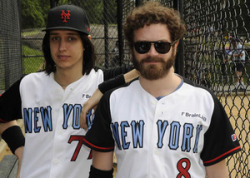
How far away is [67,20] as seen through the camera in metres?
1.98

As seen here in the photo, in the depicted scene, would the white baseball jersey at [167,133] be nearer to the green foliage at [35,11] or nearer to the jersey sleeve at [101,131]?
the jersey sleeve at [101,131]

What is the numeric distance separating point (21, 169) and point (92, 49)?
0.97m

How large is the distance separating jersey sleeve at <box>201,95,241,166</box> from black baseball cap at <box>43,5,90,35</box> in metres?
1.02

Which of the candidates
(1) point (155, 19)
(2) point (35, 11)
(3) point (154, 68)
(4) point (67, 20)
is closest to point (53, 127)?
(4) point (67, 20)

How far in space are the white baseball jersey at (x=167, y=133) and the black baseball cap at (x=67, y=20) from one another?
2.07ft

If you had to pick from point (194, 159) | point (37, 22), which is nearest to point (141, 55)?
point (194, 159)

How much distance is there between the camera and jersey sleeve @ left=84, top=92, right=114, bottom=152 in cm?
166

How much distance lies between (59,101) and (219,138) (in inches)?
41.7

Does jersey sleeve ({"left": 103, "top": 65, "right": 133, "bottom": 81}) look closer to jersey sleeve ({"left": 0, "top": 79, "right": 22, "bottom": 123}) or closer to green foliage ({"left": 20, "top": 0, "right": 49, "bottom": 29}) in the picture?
jersey sleeve ({"left": 0, "top": 79, "right": 22, "bottom": 123})

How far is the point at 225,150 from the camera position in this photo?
5.20 ft

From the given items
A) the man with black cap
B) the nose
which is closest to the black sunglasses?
the man with black cap

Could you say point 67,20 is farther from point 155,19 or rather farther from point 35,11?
point 35,11

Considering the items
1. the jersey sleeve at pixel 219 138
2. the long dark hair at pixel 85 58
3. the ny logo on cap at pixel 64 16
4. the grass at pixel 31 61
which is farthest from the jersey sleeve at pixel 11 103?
the grass at pixel 31 61

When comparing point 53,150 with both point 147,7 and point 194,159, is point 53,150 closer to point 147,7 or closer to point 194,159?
point 194,159
